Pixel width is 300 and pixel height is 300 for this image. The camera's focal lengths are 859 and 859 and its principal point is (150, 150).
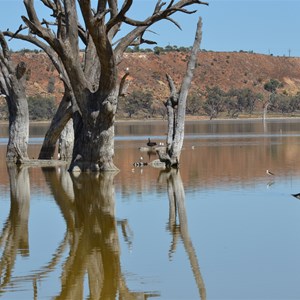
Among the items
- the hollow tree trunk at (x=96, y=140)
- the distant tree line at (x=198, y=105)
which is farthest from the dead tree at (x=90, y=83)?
the distant tree line at (x=198, y=105)

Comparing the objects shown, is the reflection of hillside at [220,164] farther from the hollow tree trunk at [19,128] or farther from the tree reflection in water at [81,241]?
the hollow tree trunk at [19,128]

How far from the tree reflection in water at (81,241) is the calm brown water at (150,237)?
13 mm

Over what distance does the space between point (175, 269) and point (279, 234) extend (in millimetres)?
2656

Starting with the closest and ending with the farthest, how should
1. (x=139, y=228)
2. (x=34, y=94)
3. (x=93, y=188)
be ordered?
(x=139, y=228) → (x=93, y=188) → (x=34, y=94)

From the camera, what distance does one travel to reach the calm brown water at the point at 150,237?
29.2 feet

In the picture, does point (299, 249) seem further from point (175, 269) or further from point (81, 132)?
point (81, 132)

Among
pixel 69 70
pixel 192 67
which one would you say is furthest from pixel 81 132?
pixel 192 67

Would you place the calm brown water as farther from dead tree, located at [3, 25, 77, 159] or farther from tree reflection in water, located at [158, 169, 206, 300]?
dead tree, located at [3, 25, 77, 159]

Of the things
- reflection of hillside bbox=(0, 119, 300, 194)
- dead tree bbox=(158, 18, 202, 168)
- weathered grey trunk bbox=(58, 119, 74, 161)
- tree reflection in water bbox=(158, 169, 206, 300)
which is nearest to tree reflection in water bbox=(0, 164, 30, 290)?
reflection of hillside bbox=(0, 119, 300, 194)

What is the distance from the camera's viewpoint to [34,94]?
112 m

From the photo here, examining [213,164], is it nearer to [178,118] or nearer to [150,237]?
[178,118]

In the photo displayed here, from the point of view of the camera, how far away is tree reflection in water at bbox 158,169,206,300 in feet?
30.9

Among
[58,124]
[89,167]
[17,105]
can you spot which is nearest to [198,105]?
[17,105]

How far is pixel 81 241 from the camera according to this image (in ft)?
38.5
